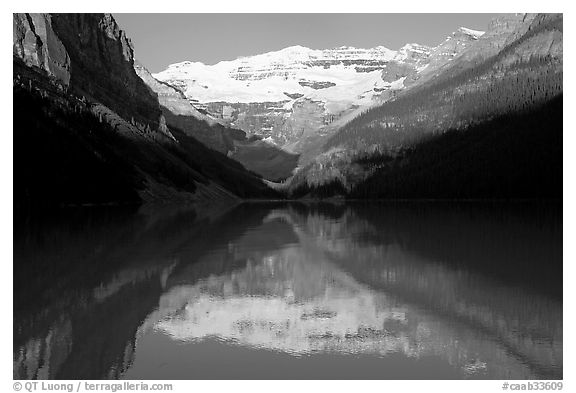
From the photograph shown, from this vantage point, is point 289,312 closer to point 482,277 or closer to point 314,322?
point 314,322

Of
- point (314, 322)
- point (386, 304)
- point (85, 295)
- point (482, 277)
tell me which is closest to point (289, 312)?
point (314, 322)

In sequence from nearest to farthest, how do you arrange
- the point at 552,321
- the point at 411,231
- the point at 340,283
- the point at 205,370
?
the point at 205,370
the point at 552,321
the point at 340,283
the point at 411,231

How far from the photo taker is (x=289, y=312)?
29.6 metres

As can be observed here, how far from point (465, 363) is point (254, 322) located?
9105 millimetres

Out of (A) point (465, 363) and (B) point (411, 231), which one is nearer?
(A) point (465, 363)

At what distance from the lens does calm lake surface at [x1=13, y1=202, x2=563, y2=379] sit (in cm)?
2166

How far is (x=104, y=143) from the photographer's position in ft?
648

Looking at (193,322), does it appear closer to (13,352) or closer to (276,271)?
(13,352)

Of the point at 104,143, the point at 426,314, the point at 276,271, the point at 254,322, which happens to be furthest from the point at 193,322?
the point at 104,143

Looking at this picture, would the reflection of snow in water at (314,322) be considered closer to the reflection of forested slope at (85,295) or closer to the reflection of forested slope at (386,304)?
the reflection of forested slope at (386,304)

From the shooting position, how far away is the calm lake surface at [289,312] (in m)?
21.7

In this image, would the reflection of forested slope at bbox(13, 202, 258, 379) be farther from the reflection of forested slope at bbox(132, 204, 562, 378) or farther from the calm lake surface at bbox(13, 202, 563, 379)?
the reflection of forested slope at bbox(132, 204, 562, 378)

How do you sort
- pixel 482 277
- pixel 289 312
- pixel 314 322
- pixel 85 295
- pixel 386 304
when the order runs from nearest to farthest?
pixel 314 322 < pixel 289 312 < pixel 386 304 < pixel 85 295 < pixel 482 277

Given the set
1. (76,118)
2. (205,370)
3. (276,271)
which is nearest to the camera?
(205,370)
